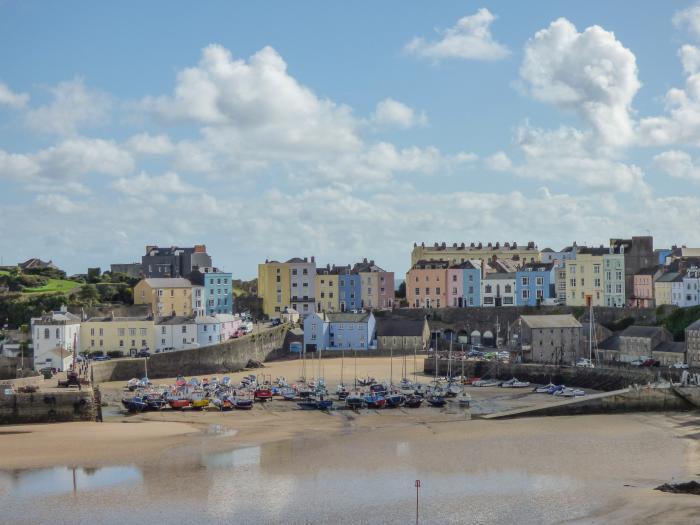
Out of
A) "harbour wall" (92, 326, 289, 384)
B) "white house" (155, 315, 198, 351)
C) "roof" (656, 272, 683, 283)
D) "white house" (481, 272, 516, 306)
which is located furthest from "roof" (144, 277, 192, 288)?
"roof" (656, 272, 683, 283)

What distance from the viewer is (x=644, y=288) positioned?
7025 centimetres

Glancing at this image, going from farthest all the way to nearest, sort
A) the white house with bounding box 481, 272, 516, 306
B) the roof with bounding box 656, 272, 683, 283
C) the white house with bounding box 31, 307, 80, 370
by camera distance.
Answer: the white house with bounding box 481, 272, 516, 306 < the roof with bounding box 656, 272, 683, 283 < the white house with bounding box 31, 307, 80, 370

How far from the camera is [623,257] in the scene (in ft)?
236

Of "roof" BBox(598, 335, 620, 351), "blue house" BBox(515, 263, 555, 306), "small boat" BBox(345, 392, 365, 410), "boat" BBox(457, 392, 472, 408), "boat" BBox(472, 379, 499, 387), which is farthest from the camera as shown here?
"blue house" BBox(515, 263, 555, 306)

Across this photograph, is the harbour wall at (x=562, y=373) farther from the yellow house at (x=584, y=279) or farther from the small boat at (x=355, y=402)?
the yellow house at (x=584, y=279)

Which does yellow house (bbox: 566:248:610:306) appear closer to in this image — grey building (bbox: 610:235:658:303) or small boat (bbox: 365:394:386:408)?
grey building (bbox: 610:235:658:303)

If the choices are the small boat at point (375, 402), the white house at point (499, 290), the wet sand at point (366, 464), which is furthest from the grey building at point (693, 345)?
the white house at point (499, 290)

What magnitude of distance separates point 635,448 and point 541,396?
13.7 m

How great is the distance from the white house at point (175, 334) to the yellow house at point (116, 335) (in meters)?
0.66

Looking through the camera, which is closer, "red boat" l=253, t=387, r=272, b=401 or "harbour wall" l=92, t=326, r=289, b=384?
"red boat" l=253, t=387, r=272, b=401

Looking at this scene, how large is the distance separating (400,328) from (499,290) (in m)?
13.4

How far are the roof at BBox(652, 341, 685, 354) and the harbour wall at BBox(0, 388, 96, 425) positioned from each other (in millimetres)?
30317

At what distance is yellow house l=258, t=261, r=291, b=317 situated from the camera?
256 feet

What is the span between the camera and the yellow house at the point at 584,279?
72188 mm
